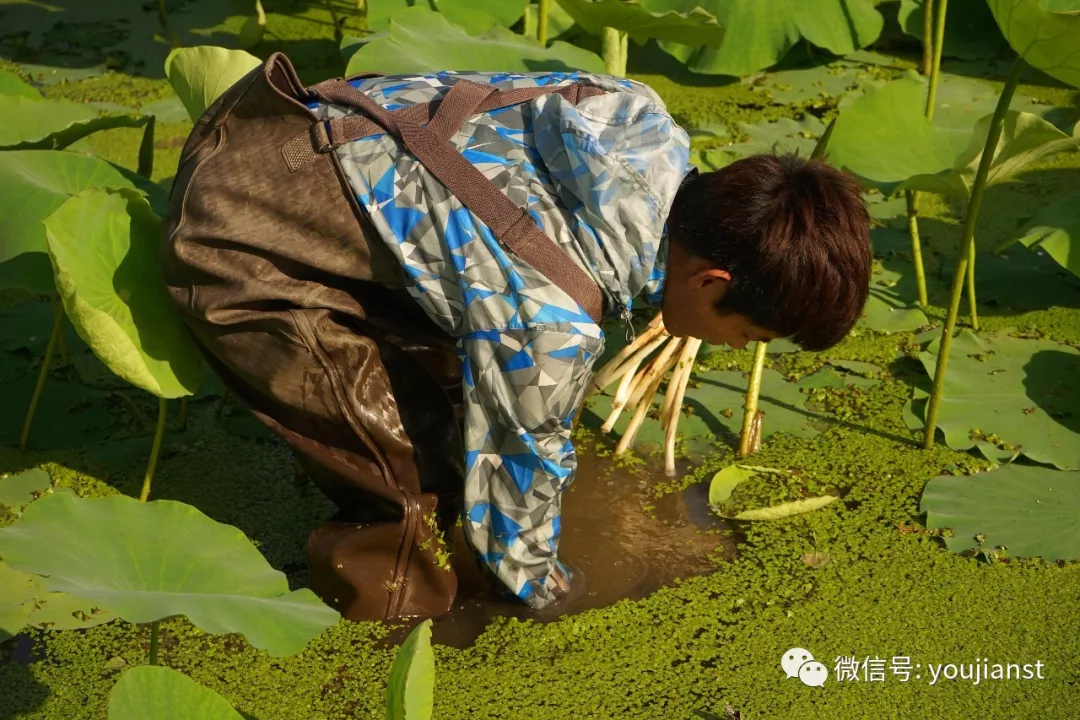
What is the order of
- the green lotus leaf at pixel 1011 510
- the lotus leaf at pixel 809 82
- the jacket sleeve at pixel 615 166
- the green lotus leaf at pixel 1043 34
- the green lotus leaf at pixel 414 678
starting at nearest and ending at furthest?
the green lotus leaf at pixel 414 678
the jacket sleeve at pixel 615 166
the green lotus leaf at pixel 1043 34
the green lotus leaf at pixel 1011 510
the lotus leaf at pixel 809 82

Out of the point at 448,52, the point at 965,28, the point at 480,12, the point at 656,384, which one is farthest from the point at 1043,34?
the point at 965,28

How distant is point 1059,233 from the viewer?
2477 mm

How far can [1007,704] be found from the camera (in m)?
1.89

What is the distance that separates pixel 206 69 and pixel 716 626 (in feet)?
4.53

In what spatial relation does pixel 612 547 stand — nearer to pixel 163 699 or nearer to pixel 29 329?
pixel 163 699

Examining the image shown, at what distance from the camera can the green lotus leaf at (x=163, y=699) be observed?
137cm

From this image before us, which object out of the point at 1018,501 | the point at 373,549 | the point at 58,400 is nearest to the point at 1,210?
the point at 58,400

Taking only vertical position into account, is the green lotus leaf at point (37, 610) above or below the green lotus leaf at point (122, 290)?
below

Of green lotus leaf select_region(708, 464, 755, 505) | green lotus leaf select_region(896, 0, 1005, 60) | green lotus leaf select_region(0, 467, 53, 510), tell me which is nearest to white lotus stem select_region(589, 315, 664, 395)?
green lotus leaf select_region(708, 464, 755, 505)

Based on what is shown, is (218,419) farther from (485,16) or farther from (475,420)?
(485,16)

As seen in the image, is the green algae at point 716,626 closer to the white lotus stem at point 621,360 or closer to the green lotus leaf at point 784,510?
the green lotus leaf at point 784,510

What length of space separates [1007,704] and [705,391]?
37.8 inches

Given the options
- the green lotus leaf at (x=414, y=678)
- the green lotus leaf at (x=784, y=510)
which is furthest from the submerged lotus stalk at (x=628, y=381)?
the green lotus leaf at (x=414, y=678)

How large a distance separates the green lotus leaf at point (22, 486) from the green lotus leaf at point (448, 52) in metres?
1.06
